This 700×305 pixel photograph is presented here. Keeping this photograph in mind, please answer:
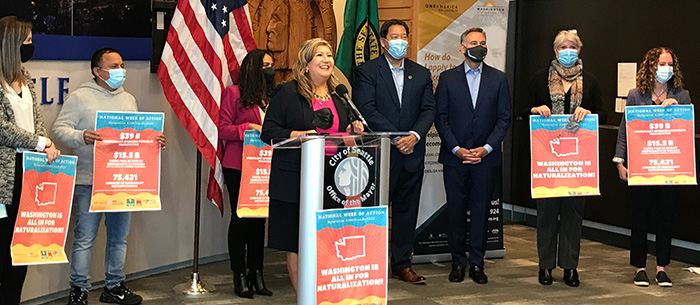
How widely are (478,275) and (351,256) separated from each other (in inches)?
99.3

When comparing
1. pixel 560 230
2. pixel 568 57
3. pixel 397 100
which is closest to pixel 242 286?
pixel 397 100

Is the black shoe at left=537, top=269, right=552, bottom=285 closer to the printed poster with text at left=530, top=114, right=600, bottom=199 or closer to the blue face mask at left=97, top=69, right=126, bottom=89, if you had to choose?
the printed poster with text at left=530, top=114, right=600, bottom=199

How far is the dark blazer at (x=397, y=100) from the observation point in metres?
6.36

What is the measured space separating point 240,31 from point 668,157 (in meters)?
3.01

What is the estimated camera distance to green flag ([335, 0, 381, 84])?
7.33m

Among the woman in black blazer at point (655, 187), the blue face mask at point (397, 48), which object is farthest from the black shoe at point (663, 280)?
the blue face mask at point (397, 48)

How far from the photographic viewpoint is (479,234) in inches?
260

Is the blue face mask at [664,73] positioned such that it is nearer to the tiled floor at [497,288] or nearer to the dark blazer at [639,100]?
the dark blazer at [639,100]

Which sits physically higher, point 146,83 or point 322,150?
point 146,83

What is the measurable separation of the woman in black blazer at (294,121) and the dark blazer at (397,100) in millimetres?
1164

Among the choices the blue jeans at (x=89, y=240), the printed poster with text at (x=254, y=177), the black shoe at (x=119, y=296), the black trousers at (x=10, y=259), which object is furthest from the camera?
the printed poster with text at (x=254, y=177)

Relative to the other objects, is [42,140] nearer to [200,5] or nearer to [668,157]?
[200,5]

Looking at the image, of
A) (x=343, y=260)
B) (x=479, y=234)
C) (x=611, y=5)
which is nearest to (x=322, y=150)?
(x=343, y=260)

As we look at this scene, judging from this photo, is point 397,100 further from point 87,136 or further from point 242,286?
point 87,136
